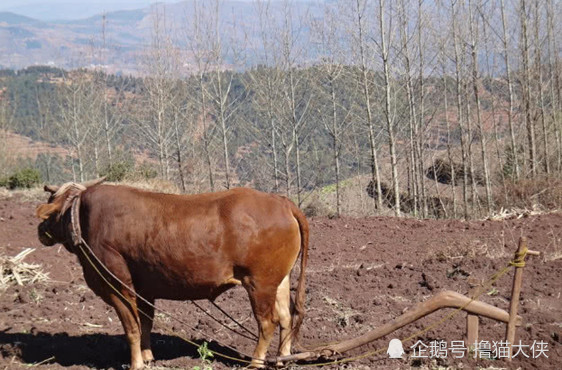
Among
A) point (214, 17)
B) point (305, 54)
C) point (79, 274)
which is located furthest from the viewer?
point (214, 17)

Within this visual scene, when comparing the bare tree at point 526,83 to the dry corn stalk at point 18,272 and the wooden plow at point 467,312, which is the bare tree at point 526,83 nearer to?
the dry corn stalk at point 18,272

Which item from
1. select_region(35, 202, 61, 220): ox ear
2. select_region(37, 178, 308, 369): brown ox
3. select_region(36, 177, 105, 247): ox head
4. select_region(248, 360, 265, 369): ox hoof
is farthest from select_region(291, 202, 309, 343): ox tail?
select_region(35, 202, 61, 220): ox ear

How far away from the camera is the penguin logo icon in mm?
6520

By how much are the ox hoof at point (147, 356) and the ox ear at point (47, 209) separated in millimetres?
1607

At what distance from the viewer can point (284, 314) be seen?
677 cm

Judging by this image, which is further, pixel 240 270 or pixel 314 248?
pixel 314 248

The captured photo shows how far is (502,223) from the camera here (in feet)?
42.5

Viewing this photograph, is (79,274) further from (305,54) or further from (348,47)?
(305,54)

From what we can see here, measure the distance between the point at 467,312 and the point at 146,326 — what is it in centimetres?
305

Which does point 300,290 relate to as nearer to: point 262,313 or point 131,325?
point 262,313

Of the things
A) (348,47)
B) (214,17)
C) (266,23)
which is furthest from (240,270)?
(214,17)

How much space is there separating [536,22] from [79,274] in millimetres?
17055

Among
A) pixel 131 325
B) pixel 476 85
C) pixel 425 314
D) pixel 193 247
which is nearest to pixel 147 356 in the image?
pixel 131 325

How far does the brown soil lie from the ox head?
1.25m
